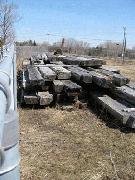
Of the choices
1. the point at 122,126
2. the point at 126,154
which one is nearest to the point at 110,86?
the point at 122,126

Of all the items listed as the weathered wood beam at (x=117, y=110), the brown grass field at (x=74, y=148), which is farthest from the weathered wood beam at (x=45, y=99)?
the weathered wood beam at (x=117, y=110)

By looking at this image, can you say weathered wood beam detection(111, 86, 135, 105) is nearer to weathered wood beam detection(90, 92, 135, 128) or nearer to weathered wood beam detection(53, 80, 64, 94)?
weathered wood beam detection(90, 92, 135, 128)

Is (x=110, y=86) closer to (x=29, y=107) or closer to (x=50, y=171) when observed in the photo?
(x=29, y=107)

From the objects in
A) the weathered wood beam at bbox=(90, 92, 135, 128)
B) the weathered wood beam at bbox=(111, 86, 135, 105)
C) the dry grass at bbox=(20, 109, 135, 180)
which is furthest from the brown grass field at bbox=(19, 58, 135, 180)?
the weathered wood beam at bbox=(111, 86, 135, 105)

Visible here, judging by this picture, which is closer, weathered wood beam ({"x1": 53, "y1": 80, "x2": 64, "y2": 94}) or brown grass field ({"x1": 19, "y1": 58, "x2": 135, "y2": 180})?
brown grass field ({"x1": 19, "y1": 58, "x2": 135, "y2": 180})

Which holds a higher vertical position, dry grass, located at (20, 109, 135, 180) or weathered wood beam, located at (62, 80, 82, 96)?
weathered wood beam, located at (62, 80, 82, 96)

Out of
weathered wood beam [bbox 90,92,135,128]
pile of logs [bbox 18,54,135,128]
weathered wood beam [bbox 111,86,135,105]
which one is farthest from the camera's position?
pile of logs [bbox 18,54,135,128]

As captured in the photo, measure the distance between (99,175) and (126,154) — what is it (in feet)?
2.73

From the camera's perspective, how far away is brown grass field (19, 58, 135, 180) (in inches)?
160

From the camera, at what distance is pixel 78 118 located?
22.3 ft

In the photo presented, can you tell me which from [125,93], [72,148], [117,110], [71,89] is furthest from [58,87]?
[72,148]

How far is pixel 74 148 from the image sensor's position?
16.3ft

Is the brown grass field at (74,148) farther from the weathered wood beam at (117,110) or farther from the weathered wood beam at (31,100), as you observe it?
the weathered wood beam at (31,100)

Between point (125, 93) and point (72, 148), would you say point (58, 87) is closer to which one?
point (125, 93)
